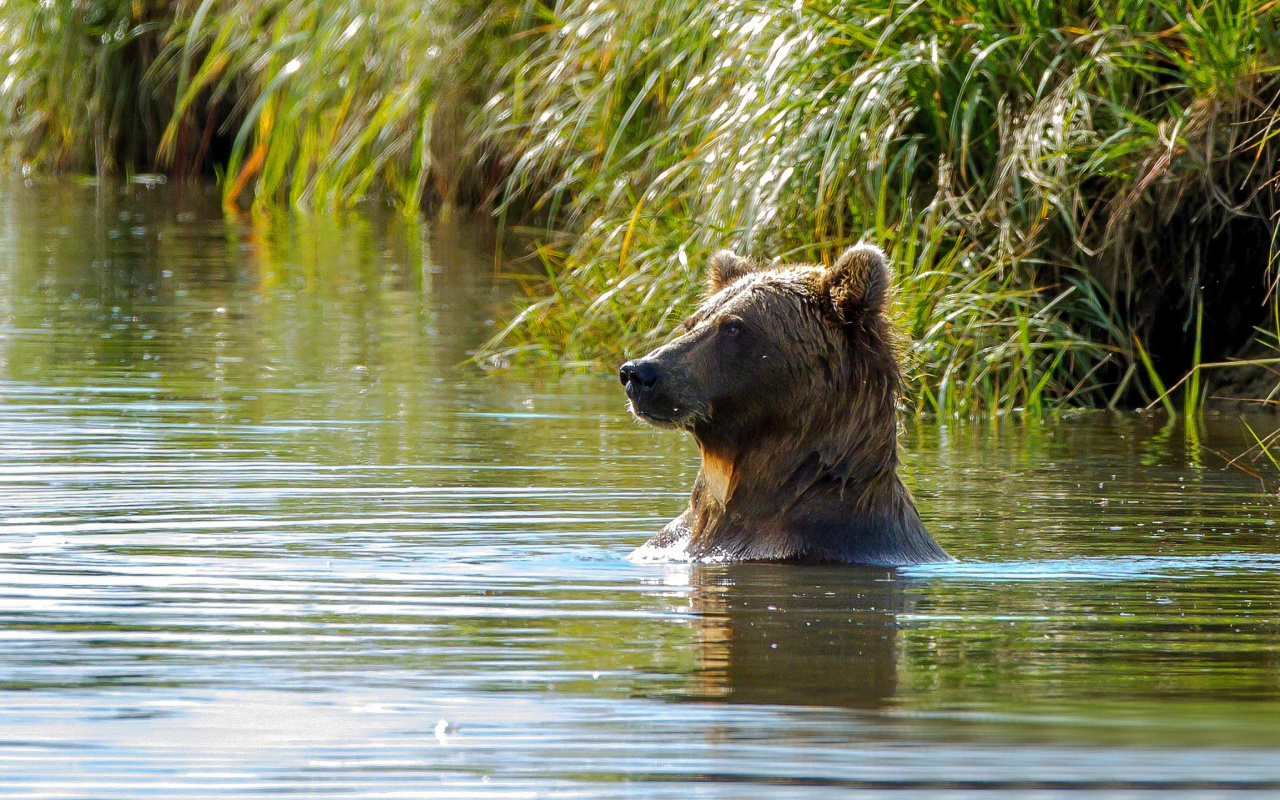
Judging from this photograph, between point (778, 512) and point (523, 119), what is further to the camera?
point (523, 119)

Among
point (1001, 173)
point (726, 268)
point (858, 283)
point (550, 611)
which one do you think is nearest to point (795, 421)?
point (858, 283)

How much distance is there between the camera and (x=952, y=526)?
22.8 ft

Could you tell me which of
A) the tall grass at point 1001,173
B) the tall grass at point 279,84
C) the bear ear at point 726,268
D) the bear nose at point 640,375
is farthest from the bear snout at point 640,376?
the tall grass at point 279,84

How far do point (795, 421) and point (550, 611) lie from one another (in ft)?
4.25

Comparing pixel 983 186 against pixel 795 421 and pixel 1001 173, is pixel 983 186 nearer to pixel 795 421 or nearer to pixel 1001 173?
pixel 1001 173

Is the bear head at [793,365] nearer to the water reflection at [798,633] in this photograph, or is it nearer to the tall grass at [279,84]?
the water reflection at [798,633]

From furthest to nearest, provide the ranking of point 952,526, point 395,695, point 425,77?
point 425,77 → point 952,526 → point 395,695

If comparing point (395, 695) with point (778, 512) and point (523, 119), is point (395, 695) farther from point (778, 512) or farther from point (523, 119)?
point (523, 119)

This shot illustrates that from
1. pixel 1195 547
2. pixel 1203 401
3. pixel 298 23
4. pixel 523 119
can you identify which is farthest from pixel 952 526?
pixel 298 23

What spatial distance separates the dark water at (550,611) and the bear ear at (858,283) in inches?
32.1

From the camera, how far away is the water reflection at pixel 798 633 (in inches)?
165

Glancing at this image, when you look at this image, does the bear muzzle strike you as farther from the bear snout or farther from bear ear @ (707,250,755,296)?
bear ear @ (707,250,755,296)

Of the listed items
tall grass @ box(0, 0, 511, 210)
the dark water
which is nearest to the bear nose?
the dark water

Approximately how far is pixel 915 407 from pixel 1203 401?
53.9 inches
